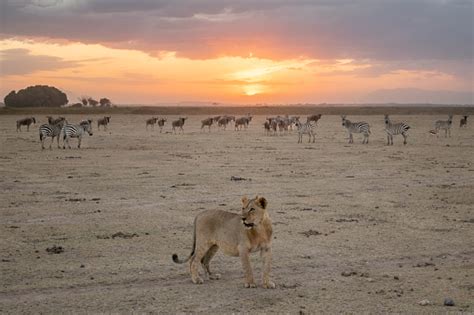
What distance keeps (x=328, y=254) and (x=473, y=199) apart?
7514 mm

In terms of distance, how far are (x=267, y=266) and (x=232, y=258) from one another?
197cm

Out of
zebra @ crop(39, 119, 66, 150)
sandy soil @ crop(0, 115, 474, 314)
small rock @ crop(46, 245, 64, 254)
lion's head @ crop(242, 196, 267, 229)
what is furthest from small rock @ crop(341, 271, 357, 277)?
zebra @ crop(39, 119, 66, 150)

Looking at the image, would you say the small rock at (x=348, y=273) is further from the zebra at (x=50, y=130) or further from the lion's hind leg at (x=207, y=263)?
the zebra at (x=50, y=130)

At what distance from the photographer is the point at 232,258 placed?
10.4 m

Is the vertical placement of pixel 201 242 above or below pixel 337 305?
above

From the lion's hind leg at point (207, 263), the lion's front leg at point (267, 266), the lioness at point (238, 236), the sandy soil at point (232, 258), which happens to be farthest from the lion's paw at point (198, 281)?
the lion's front leg at point (267, 266)

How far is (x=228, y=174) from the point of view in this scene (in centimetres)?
2170

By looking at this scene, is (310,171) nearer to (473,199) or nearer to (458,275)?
(473,199)

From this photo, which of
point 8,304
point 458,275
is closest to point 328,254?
point 458,275

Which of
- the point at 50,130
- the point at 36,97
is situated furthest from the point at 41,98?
the point at 50,130

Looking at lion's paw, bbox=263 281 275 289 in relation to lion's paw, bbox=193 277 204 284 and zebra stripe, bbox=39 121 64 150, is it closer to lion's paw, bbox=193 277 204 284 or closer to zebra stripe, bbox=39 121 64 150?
lion's paw, bbox=193 277 204 284

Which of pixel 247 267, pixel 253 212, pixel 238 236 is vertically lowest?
pixel 247 267

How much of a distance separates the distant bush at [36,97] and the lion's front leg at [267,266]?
117 metres

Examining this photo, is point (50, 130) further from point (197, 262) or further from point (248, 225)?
point (248, 225)
